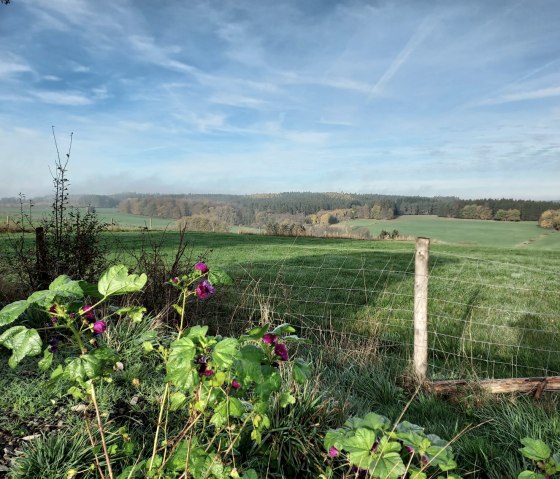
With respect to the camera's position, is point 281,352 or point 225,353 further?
point 281,352

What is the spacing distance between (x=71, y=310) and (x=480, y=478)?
2.79 m

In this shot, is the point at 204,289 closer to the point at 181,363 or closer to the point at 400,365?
the point at 181,363

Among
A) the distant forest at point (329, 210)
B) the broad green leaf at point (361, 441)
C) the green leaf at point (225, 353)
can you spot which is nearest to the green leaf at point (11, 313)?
the green leaf at point (225, 353)

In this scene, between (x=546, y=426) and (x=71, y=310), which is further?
(x=546, y=426)

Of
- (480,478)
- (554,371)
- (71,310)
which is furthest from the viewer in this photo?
(554,371)

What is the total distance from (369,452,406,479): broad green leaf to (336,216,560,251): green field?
27486 millimetres

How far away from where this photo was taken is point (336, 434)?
5.79ft

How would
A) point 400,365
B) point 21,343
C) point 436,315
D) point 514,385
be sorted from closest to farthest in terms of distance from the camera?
point 21,343, point 514,385, point 400,365, point 436,315

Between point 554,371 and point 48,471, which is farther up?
point 48,471

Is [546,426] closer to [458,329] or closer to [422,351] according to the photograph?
[422,351]

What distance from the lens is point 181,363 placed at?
4.71 feet

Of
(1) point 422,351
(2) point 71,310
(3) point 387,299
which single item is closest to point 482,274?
(3) point 387,299

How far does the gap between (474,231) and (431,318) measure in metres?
32.8

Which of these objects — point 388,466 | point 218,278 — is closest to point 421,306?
point 388,466
